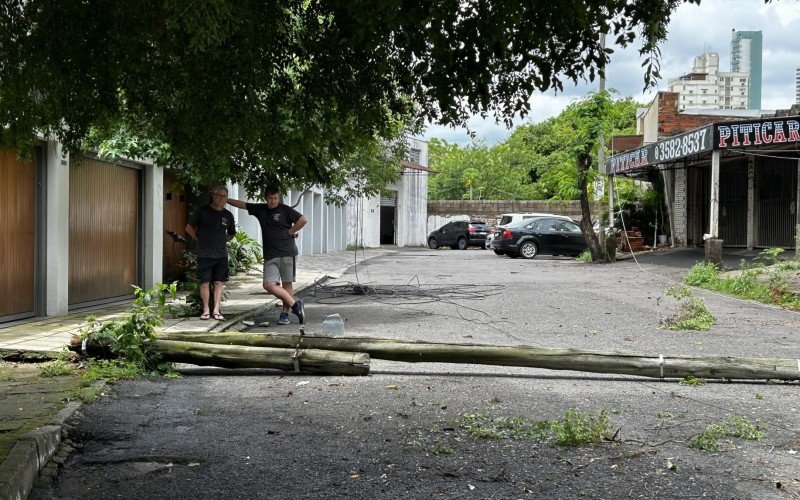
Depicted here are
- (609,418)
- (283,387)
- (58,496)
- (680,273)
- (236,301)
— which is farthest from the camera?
(680,273)

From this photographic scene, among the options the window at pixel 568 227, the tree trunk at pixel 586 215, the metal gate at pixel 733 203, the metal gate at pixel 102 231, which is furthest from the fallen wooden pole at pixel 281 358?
the window at pixel 568 227

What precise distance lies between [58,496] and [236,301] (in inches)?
378

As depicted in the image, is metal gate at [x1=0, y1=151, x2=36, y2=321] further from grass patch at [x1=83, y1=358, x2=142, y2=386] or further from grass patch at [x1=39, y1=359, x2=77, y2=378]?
grass patch at [x1=83, y1=358, x2=142, y2=386]

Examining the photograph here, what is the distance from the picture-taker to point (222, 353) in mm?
7258

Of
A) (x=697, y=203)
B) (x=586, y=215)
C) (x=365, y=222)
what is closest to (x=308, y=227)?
(x=586, y=215)

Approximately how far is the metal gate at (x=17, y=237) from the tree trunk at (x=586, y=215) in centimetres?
1873

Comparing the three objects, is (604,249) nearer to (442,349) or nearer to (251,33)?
(442,349)

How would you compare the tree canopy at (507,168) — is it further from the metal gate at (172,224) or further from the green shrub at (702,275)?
the metal gate at (172,224)

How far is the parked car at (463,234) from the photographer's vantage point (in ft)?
141

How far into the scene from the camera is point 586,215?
1037 inches

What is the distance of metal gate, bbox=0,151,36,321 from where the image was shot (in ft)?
32.7

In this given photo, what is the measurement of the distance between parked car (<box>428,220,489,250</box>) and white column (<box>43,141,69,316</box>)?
32790mm

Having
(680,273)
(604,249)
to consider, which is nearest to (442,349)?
(680,273)

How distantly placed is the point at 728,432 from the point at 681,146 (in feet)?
→ 55.8
